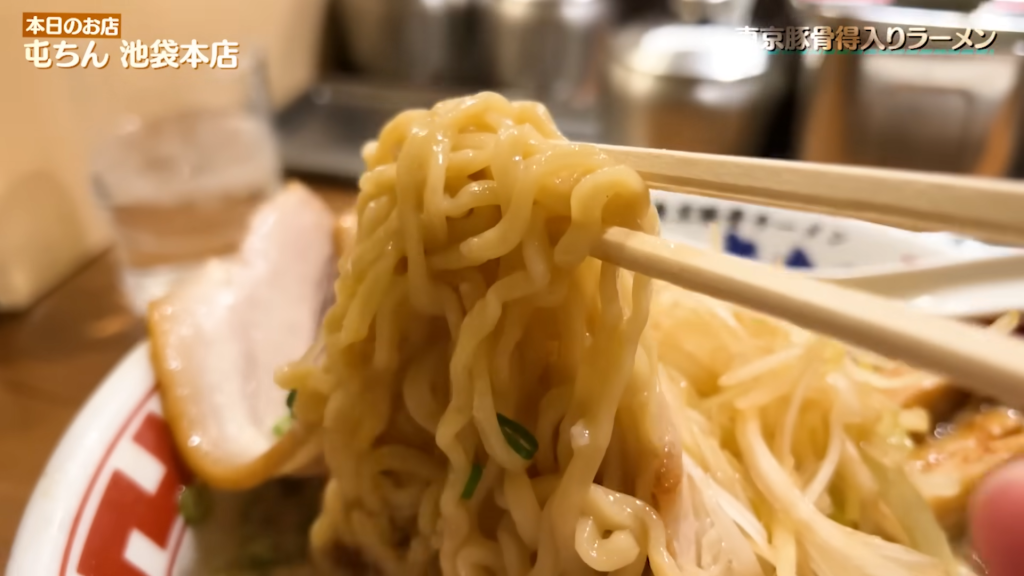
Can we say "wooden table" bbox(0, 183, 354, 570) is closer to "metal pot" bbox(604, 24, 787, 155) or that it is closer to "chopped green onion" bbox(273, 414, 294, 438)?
"chopped green onion" bbox(273, 414, 294, 438)

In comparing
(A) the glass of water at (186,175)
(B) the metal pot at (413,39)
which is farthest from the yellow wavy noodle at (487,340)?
(B) the metal pot at (413,39)

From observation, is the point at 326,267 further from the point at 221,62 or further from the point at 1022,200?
the point at 1022,200

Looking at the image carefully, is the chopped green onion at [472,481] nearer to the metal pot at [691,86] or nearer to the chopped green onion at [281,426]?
the chopped green onion at [281,426]

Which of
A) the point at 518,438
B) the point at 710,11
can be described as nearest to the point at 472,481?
the point at 518,438

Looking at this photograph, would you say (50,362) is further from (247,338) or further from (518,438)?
(518,438)

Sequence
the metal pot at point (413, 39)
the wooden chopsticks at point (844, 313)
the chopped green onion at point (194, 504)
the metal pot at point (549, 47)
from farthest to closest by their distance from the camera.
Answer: the metal pot at point (413, 39), the metal pot at point (549, 47), the chopped green onion at point (194, 504), the wooden chopsticks at point (844, 313)

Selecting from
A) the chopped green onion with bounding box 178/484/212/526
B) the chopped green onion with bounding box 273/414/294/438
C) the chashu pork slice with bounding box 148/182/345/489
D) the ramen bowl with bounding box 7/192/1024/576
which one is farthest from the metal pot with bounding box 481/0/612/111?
the chopped green onion with bounding box 178/484/212/526
